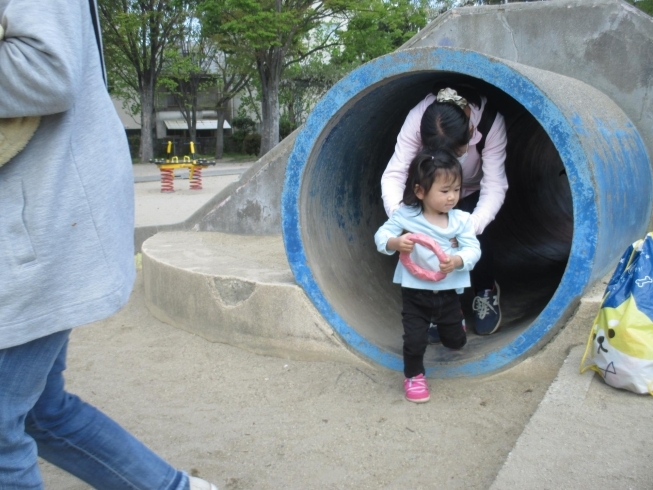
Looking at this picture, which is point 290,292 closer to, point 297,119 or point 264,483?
point 264,483

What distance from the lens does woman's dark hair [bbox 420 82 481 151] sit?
3.30m

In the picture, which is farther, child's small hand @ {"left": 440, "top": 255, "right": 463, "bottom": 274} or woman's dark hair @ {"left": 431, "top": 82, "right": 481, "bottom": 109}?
woman's dark hair @ {"left": 431, "top": 82, "right": 481, "bottom": 109}

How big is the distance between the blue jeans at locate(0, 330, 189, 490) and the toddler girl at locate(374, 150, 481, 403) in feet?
4.55

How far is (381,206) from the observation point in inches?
182

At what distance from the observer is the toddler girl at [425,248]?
3.03 metres

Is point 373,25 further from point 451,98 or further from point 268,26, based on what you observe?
point 451,98

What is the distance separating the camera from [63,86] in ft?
5.03

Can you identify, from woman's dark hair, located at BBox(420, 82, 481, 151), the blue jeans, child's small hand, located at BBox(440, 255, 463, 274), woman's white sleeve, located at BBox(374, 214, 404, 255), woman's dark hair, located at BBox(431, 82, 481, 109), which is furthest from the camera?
woman's dark hair, located at BBox(431, 82, 481, 109)

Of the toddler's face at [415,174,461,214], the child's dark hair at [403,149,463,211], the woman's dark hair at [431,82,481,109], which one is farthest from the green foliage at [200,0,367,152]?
the toddler's face at [415,174,461,214]

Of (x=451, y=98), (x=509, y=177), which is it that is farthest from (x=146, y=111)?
(x=451, y=98)

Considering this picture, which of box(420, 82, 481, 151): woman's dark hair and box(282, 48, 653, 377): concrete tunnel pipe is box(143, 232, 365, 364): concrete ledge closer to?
box(282, 48, 653, 377): concrete tunnel pipe

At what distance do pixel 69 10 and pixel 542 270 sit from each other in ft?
14.2

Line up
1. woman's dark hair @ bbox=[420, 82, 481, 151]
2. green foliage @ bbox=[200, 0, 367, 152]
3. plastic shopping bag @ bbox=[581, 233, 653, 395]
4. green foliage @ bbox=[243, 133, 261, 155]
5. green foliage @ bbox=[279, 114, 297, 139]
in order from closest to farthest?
plastic shopping bag @ bbox=[581, 233, 653, 395], woman's dark hair @ bbox=[420, 82, 481, 151], green foliage @ bbox=[200, 0, 367, 152], green foliage @ bbox=[243, 133, 261, 155], green foliage @ bbox=[279, 114, 297, 139]

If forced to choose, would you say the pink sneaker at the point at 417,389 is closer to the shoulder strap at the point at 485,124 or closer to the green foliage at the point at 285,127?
the shoulder strap at the point at 485,124
